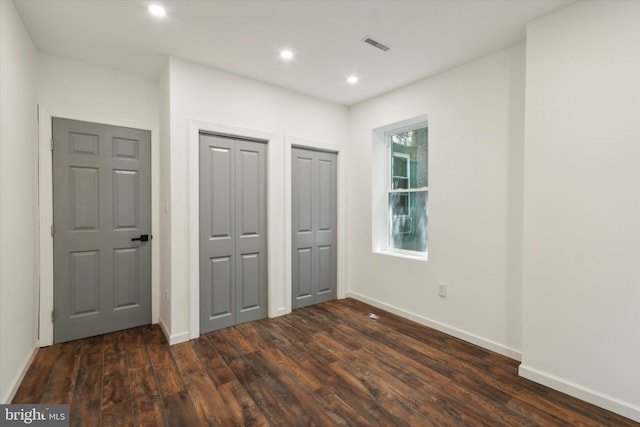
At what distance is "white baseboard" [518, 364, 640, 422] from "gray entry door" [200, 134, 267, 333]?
8.34ft

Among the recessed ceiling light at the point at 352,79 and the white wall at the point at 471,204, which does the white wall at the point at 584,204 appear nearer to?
the white wall at the point at 471,204

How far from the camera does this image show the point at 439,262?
10.4ft

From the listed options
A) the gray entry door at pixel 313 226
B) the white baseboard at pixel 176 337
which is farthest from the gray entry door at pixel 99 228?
the gray entry door at pixel 313 226

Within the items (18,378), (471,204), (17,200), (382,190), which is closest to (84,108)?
(17,200)

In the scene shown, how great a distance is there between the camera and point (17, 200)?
2.18 meters

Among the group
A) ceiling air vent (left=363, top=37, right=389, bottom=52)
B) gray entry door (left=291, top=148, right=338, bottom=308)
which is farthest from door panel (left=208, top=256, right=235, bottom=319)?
ceiling air vent (left=363, top=37, right=389, bottom=52)

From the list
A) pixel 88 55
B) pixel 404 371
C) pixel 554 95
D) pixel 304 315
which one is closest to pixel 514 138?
pixel 554 95

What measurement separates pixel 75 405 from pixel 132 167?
84.2 inches

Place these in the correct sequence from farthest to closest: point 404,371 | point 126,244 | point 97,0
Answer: point 126,244 < point 404,371 < point 97,0

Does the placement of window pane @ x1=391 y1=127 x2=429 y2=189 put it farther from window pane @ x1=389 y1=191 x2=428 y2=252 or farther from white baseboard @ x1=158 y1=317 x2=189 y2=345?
white baseboard @ x1=158 y1=317 x2=189 y2=345

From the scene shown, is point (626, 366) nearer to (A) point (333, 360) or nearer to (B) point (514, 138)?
(B) point (514, 138)

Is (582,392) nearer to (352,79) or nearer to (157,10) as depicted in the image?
(352,79)

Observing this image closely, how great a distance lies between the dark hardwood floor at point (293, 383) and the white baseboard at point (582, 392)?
0.05 m

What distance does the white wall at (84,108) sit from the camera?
2750mm
